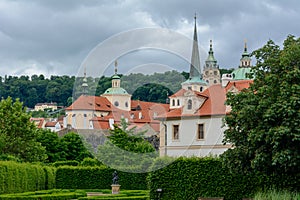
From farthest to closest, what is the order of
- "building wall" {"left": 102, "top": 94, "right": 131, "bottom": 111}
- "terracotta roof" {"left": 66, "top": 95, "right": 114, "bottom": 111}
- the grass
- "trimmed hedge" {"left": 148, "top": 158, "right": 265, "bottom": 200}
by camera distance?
"terracotta roof" {"left": 66, "top": 95, "right": 114, "bottom": 111} < "building wall" {"left": 102, "top": 94, "right": 131, "bottom": 111} < "trimmed hedge" {"left": 148, "top": 158, "right": 265, "bottom": 200} < the grass

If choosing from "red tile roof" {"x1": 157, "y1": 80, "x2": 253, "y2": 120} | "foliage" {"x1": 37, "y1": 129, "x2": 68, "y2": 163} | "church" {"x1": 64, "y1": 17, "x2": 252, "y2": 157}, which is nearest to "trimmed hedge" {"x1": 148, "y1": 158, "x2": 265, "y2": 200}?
"church" {"x1": 64, "y1": 17, "x2": 252, "y2": 157}

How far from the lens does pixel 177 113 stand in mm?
42750

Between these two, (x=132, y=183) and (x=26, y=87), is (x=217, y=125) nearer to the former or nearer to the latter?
(x=132, y=183)

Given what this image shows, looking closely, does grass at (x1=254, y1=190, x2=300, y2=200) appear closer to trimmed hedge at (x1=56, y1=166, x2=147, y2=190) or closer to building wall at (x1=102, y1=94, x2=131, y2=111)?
building wall at (x1=102, y1=94, x2=131, y2=111)

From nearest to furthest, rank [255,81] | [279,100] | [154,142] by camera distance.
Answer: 1. [279,100]
2. [255,81]
3. [154,142]

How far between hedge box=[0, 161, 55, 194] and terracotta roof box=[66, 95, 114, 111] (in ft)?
18.5

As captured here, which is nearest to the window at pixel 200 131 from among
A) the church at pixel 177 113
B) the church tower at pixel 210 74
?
the church at pixel 177 113

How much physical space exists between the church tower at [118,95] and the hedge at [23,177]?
905 cm

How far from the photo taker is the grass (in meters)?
17.9

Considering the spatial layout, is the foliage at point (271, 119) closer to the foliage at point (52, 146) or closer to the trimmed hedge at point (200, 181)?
the trimmed hedge at point (200, 181)

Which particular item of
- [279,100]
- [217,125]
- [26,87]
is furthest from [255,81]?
[26,87]

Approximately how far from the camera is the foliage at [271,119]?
17.0 metres

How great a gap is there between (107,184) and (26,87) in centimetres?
11689

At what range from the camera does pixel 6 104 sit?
42188 mm
